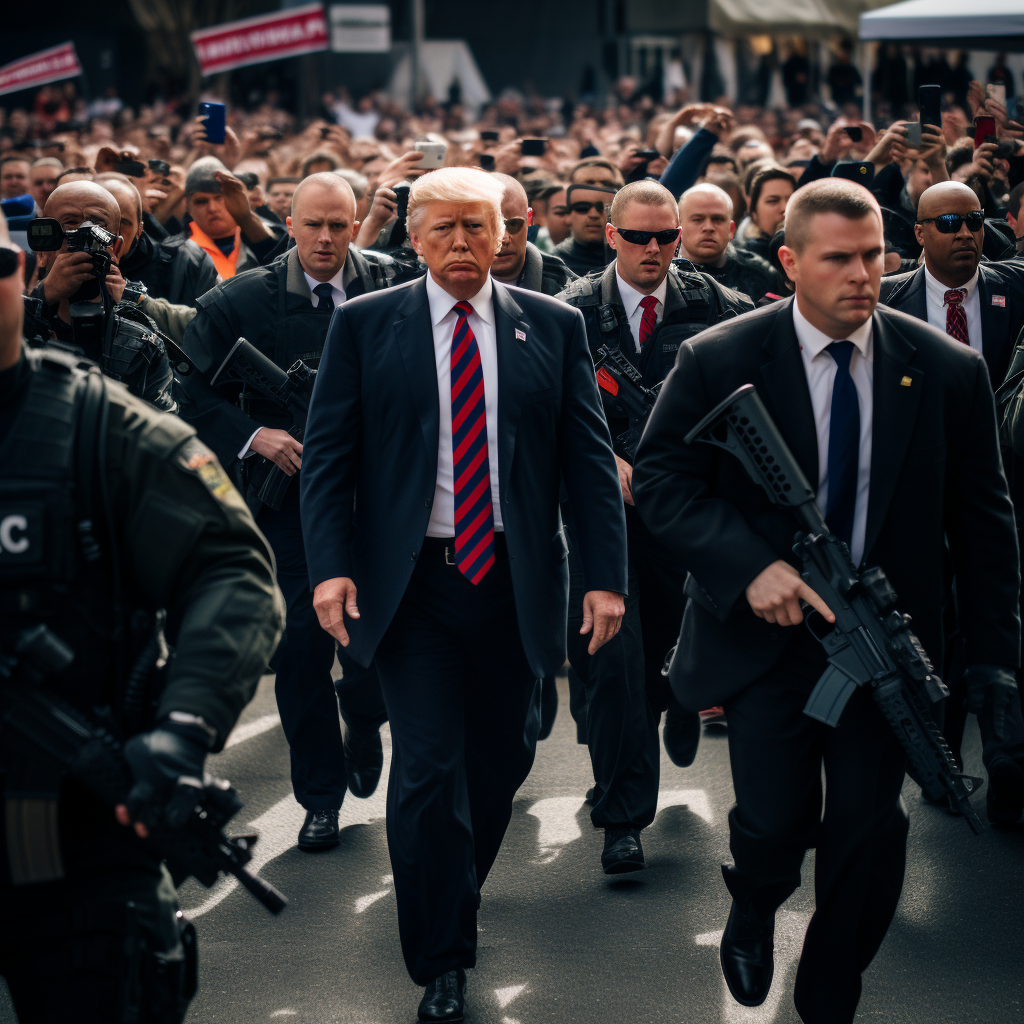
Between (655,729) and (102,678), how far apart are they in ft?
8.91

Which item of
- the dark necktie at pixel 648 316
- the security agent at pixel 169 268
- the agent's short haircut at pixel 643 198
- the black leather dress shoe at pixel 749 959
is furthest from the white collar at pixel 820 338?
the security agent at pixel 169 268

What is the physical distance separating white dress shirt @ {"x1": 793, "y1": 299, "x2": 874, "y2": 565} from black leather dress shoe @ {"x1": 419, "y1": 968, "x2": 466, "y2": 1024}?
4.83ft

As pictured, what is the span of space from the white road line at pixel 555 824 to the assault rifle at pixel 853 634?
180 cm

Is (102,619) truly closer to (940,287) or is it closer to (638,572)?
(638,572)

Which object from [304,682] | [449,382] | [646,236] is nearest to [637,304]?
[646,236]

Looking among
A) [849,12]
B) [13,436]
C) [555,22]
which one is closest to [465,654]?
[13,436]

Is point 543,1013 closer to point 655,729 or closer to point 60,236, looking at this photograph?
point 655,729

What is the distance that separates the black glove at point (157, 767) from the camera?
239 cm

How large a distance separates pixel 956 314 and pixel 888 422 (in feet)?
7.81

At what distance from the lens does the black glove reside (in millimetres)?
2387

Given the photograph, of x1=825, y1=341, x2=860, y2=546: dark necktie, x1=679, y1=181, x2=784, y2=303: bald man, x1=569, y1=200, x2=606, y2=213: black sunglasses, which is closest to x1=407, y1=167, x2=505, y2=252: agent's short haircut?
x1=825, y1=341, x2=860, y2=546: dark necktie

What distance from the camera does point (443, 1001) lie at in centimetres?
377

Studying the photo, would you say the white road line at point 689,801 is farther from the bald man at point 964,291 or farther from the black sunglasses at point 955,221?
the black sunglasses at point 955,221

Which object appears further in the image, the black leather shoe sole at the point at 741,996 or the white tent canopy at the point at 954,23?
the white tent canopy at the point at 954,23
